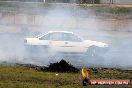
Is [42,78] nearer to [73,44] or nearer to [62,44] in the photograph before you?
[62,44]

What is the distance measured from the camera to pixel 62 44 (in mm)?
20141

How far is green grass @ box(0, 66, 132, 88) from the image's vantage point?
428 inches

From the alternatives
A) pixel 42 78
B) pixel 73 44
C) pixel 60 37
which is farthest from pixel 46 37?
pixel 42 78

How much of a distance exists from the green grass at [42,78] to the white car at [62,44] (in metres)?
6.19

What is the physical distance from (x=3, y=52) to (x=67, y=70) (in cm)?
677

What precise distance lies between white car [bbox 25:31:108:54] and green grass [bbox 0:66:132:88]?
6188mm

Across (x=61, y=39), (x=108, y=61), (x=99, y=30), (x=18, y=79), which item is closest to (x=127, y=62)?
(x=108, y=61)

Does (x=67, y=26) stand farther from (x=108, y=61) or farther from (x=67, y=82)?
(x=67, y=82)

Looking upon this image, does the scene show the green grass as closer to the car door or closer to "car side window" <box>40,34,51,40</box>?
the car door

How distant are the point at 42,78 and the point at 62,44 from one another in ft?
27.2

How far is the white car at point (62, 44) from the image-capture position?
19906mm

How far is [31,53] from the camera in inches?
776

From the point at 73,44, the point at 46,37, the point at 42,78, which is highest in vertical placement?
the point at 42,78

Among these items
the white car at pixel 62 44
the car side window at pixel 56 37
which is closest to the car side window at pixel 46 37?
the white car at pixel 62 44
